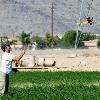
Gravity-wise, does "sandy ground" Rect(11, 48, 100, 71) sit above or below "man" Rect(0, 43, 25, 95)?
below

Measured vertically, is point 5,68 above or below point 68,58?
above

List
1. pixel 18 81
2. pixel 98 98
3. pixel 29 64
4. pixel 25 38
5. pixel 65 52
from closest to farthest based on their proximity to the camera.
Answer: pixel 98 98 < pixel 18 81 < pixel 29 64 < pixel 65 52 < pixel 25 38

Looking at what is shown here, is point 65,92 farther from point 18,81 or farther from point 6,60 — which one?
point 18,81

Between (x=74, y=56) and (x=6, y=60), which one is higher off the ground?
(x=6, y=60)

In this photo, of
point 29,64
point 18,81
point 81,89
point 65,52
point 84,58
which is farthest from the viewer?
point 65,52

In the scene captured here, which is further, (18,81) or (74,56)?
(74,56)

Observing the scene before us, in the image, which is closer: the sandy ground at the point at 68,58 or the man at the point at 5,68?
the man at the point at 5,68

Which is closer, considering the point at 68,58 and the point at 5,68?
the point at 5,68

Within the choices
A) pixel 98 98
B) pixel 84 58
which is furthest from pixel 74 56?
pixel 98 98

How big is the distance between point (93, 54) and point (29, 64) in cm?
823

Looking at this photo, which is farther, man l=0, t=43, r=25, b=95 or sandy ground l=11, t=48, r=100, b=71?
sandy ground l=11, t=48, r=100, b=71

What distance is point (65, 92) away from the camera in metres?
18.4

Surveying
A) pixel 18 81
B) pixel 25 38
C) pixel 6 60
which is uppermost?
pixel 6 60

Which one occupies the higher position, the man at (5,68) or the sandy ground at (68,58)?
the man at (5,68)
